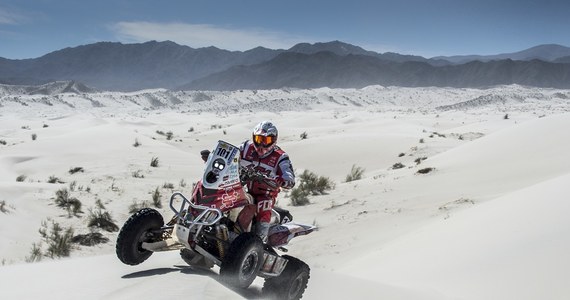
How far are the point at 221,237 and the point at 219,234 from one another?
0.12ft

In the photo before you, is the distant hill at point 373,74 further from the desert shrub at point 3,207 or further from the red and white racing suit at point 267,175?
the red and white racing suit at point 267,175

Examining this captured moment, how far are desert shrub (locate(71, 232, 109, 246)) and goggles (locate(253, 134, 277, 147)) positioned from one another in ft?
15.5

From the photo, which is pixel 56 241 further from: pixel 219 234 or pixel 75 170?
pixel 75 170

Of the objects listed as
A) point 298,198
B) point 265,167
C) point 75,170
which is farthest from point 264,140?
point 75,170

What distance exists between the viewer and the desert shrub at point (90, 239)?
8.85 meters

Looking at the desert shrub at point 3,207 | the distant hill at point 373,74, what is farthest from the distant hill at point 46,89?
the desert shrub at point 3,207

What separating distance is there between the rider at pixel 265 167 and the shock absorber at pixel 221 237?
0.69 metres

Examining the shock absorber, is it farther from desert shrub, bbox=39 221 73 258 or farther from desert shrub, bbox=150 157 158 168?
desert shrub, bbox=150 157 158 168

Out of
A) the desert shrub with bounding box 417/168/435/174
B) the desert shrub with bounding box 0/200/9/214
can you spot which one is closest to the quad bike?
the desert shrub with bounding box 0/200/9/214

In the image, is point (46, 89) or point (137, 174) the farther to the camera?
point (46, 89)

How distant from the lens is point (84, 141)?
20516 mm

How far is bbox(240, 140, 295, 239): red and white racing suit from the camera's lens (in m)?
5.36

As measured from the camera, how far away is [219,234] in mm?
4637

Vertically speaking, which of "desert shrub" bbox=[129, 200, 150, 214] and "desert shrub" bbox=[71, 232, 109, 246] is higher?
"desert shrub" bbox=[129, 200, 150, 214]
